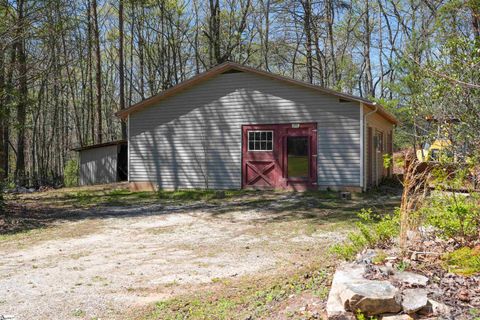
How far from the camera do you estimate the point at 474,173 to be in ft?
14.8

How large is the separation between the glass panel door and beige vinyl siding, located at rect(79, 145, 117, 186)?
8.94 metres

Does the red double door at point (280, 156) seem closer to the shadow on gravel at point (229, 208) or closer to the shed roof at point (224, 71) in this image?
the shadow on gravel at point (229, 208)

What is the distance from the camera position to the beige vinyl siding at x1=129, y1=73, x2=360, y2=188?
13.5 m

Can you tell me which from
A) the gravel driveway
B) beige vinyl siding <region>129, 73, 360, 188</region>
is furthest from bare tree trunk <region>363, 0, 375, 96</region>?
the gravel driveway

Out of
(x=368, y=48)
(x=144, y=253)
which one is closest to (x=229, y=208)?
(x=144, y=253)

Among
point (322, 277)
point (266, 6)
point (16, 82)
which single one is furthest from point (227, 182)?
point (266, 6)

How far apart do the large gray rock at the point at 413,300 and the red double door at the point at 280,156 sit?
10.5 metres

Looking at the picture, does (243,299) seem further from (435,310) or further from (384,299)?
(435,310)

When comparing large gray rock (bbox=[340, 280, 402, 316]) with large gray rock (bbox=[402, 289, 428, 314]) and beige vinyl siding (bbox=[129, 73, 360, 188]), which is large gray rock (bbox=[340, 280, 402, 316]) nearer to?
large gray rock (bbox=[402, 289, 428, 314])

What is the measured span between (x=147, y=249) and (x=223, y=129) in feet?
27.4

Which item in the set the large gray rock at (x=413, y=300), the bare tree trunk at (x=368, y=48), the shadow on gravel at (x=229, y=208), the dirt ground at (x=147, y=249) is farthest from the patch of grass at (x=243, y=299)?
the bare tree trunk at (x=368, y=48)

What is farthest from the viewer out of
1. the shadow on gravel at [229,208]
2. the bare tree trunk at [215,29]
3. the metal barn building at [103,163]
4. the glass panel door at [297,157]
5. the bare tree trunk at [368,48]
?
the bare tree trunk at [368,48]

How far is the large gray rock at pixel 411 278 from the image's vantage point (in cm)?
347

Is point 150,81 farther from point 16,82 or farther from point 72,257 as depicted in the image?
point 72,257
